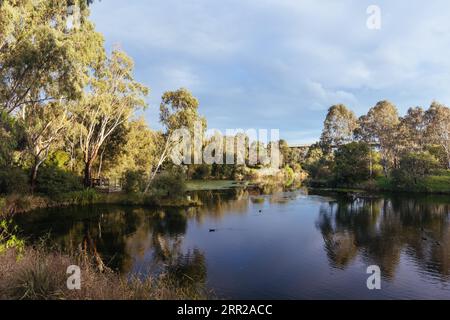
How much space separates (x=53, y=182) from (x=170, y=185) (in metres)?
11.6

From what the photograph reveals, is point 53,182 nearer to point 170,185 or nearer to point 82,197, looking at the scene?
point 82,197

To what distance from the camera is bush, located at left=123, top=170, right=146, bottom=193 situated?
37375 millimetres

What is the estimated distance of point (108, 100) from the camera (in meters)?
35.6

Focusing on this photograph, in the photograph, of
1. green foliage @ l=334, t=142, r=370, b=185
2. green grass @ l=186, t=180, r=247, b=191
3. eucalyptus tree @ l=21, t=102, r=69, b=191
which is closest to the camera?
eucalyptus tree @ l=21, t=102, r=69, b=191

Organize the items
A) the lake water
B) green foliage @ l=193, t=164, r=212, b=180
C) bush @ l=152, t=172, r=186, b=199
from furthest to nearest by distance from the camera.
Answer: green foliage @ l=193, t=164, r=212, b=180 < bush @ l=152, t=172, r=186, b=199 < the lake water

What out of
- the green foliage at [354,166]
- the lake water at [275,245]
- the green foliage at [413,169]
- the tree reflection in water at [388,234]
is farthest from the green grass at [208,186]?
the green foliage at [413,169]

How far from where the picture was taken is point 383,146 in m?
63.6

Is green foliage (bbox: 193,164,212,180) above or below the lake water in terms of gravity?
above

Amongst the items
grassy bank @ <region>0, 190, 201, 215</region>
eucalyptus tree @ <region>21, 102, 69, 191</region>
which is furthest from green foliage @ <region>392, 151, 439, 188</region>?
eucalyptus tree @ <region>21, 102, 69, 191</region>

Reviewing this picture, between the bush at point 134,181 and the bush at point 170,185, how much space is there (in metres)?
1.90

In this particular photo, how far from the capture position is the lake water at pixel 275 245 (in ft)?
45.4

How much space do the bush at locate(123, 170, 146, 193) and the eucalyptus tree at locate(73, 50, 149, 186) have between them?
15.2ft

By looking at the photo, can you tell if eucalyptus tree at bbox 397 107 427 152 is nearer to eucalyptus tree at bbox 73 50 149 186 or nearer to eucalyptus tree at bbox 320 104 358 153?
eucalyptus tree at bbox 320 104 358 153
